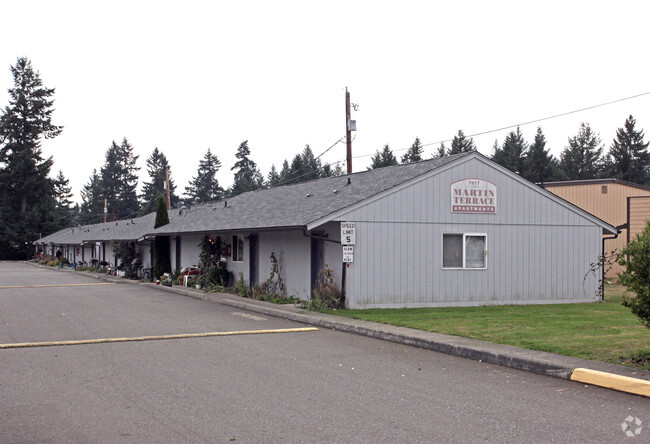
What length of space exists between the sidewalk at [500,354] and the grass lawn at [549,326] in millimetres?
396

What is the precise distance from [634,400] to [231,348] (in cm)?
662

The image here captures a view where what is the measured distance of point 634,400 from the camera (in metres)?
7.52

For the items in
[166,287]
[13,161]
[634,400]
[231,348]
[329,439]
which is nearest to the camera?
[329,439]

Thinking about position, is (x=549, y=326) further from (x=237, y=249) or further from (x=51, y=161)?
(x=51, y=161)

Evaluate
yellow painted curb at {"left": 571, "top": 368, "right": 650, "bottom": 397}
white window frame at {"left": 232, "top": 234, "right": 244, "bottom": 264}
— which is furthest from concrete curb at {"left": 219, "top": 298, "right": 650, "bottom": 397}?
white window frame at {"left": 232, "top": 234, "right": 244, "bottom": 264}

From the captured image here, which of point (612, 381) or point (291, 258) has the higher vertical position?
point (291, 258)

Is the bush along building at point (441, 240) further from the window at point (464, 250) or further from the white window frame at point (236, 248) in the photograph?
the white window frame at point (236, 248)

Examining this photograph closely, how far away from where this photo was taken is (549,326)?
13.2 metres

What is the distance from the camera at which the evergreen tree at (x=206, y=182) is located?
102 meters

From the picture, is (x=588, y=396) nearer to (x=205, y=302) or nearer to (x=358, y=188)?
(x=358, y=188)

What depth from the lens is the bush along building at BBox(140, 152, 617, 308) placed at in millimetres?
18016

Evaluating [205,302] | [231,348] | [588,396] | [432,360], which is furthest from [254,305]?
[588,396]

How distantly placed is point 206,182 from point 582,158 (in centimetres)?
5614

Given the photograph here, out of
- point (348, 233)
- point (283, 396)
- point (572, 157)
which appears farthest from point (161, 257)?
point (572, 157)
